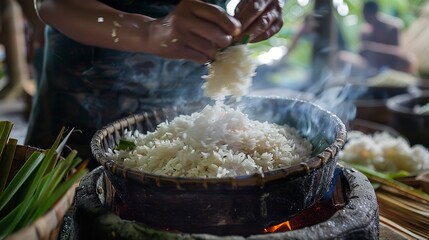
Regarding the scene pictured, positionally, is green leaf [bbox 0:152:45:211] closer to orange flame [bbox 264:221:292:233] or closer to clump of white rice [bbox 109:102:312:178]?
clump of white rice [bbox 109:102:312:178]

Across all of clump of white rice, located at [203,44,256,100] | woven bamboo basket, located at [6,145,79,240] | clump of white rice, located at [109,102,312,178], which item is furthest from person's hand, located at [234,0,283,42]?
woven bamboo basket, located at [6,145,79,240]

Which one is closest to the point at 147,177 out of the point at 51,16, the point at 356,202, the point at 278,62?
the point at 356,202

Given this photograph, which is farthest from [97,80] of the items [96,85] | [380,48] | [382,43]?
[382,43]

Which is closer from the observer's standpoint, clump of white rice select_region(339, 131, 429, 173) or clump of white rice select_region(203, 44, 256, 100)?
clump of white rice select_region(203, 44, 256, 100)

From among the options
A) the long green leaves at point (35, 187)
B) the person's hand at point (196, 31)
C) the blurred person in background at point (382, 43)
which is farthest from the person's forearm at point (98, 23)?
the blurred person in background at point (382, 43)

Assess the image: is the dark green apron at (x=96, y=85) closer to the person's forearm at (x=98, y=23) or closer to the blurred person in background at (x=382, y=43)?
the person's forearm at (x=98, y=23)

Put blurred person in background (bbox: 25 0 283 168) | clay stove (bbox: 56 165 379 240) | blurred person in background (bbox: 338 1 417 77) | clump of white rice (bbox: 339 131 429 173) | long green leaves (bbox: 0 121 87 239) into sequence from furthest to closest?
blurred person in background (bbox: 338 1 417 77), clump of white rice (bbox: 339 131 429 173), blurred person in background (bbox: 25 0 283 168), clay stove (bbox: 56 165 379 240), long green leaves (bbox: 0 121 87 239)
